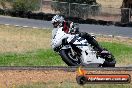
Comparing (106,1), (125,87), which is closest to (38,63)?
(125,87)

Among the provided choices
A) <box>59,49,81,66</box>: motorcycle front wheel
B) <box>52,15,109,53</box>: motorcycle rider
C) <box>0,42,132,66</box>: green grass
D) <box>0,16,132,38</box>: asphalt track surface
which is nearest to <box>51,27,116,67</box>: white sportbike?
<box>59,49,81,66</box>: motorcycle front wheel

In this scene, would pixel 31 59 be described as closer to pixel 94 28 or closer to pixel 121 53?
pixel 121 53

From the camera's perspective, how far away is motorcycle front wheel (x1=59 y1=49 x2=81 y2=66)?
14.9 m

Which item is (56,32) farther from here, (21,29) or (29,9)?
(29,9)

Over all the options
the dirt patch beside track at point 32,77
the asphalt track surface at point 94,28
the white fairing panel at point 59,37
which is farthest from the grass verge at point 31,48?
the dirt patch beside track at point 32,77

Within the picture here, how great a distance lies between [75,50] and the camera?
15.1m

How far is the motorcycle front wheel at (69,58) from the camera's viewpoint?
49.0 feet

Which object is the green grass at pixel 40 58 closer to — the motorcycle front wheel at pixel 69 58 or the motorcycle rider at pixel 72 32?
the motorcycle front wheel at pixel 69 58

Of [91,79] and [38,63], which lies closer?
[91,79]

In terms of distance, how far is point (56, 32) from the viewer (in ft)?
49.1

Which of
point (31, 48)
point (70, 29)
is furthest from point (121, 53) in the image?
point (70, 29)

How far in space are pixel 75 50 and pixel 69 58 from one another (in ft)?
1.00

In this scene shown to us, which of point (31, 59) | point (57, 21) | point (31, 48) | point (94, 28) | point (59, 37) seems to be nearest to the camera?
point (59, 37)

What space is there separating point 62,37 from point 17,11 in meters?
32.4
